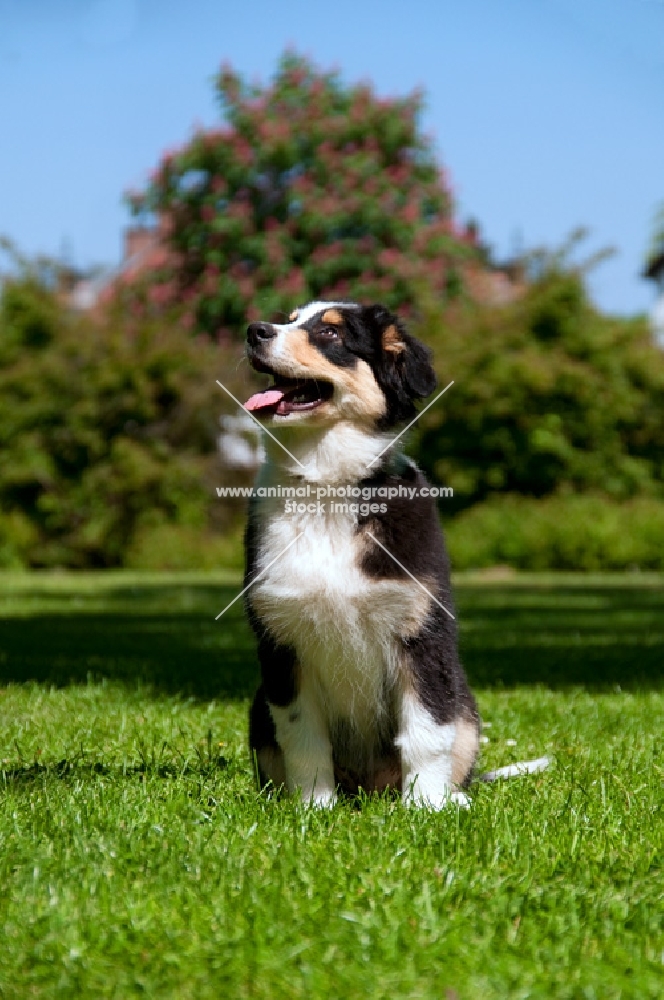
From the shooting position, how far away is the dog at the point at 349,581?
149 inches

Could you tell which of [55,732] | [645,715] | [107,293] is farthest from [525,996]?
[107,293]

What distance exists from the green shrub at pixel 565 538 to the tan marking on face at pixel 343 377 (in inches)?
713

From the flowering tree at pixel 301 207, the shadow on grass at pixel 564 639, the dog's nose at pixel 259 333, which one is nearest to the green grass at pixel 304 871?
the dog's nose at pixel 259 333

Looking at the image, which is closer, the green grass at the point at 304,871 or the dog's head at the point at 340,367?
the green grass at the point at 304,871

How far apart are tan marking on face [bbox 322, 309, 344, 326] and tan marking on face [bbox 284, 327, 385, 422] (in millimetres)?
102

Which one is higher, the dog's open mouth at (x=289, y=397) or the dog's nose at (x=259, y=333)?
the dog's nose at (x=259, y=333)

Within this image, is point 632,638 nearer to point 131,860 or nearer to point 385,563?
point 385,563

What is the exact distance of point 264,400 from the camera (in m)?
3.97

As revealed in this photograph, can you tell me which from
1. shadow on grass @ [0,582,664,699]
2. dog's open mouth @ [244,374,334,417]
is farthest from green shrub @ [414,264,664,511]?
dog's open mouth @ [244,374,334,417]

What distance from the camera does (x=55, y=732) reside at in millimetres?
5285

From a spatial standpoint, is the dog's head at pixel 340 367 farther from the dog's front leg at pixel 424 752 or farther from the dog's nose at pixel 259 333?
the dog's front leg at pixel 424 752

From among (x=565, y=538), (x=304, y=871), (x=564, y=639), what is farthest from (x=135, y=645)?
(x=565, y=538)

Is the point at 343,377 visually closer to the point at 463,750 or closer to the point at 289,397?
the point at 289,397

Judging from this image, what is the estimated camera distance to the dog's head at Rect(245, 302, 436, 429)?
3990 millimetres
